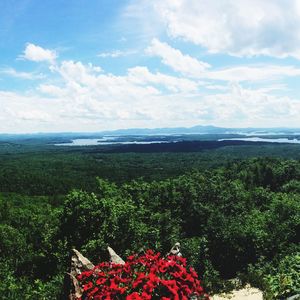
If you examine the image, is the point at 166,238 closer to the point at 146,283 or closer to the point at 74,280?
the point at 74,280

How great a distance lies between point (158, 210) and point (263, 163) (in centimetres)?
4217

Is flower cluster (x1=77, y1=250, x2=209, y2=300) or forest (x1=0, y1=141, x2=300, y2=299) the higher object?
flower cluster (x1=77, y1=250, x2=209, y2=300)

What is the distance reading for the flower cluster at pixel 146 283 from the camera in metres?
7.04

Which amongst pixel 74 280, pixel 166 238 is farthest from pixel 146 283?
pixel 166 238

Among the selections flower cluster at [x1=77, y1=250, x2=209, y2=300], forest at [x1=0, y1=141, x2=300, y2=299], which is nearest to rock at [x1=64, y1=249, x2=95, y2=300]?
flower cluster at [x1=77, y1=250, x2=209, y2=300]

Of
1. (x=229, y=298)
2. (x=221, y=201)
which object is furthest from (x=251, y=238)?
(x=221, y=201)

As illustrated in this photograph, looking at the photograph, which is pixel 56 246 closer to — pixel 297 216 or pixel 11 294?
pixel 11 294

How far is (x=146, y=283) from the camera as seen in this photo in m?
7.20

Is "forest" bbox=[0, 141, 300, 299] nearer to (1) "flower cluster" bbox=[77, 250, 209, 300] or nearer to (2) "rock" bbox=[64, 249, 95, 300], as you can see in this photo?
(2) "rock" bbox=[64, 249, 95, 300]

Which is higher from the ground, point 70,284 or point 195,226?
point 70,284

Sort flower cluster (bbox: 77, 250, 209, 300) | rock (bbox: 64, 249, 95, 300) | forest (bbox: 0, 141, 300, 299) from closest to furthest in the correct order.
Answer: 1. flower cluster (bbox: 77, 250, 209, 300)
2. rock (bbox: 64, 249, 95, 300)
3. forest (bbox: 0, 141, 300, 299)

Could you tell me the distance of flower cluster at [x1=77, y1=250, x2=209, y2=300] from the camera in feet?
23.1

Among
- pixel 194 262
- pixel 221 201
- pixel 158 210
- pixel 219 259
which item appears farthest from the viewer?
pixel 221 201

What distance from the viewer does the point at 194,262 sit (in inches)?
→ 896
